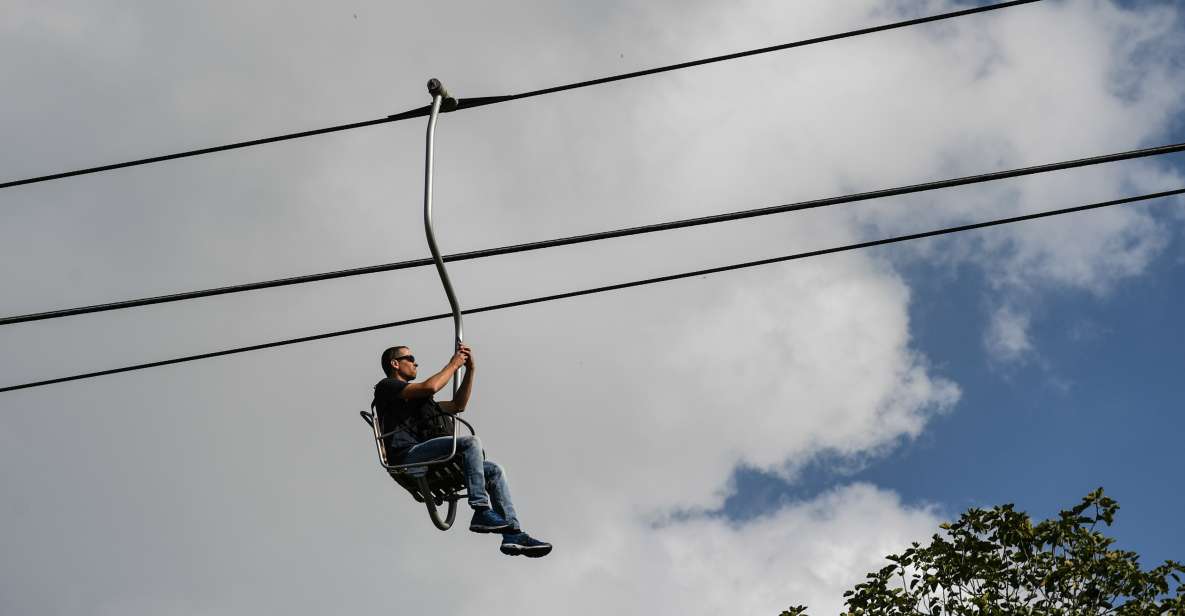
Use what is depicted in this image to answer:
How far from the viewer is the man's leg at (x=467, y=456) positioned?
7375 mm

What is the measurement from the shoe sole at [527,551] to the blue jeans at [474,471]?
162 millimetres

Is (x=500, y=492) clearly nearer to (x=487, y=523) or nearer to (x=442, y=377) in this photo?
(x=487, y=523)

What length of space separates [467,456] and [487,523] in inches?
16.3

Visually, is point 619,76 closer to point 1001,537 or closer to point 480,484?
point 480,484

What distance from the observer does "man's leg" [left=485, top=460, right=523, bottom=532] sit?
740 cm

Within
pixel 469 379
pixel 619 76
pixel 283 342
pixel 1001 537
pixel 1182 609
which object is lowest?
pixel 469 379

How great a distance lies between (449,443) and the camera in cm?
740

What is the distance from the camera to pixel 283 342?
8289 millimetres

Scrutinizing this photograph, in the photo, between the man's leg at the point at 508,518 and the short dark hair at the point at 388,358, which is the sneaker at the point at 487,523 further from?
the short dark hair at the point at 388,358

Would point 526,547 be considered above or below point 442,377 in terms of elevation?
below

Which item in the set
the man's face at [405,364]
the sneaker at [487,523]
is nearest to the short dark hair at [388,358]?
the man's face at [405,364]

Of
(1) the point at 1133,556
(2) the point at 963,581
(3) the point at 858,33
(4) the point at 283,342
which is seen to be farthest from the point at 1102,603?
(4) the point at 283,342

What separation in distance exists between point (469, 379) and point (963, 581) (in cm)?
1089

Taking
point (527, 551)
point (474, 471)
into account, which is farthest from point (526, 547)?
point (474, 471)
